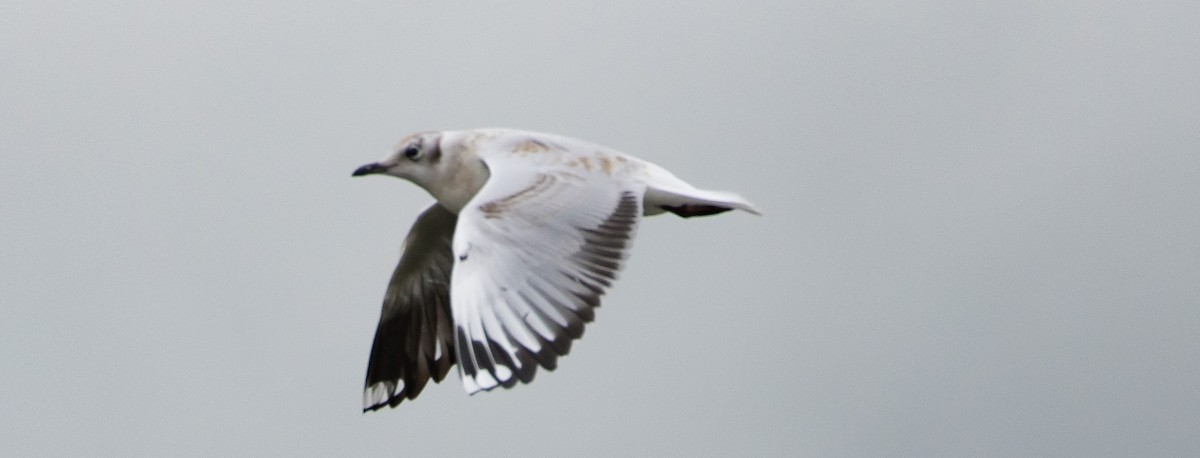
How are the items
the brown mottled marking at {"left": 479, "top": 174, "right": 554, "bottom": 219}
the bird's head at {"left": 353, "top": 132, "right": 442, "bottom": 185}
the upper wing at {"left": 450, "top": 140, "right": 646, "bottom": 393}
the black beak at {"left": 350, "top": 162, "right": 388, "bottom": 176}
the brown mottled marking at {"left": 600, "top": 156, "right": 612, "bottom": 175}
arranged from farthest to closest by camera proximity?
the black beak at {"left": 350, "top": 162, "right": 388, "bottom": 176}
the bird's head at {"left": 353, "top": 132, "right": 442, "bottom": 185}
the brown mottled marking at {"left": 600, "top": 156, "right": 612, "bottom": 175}
the brown mottled marking at {"left": 479, "top": 174, "right": 554, "bottom": 219}
the upper wing at {"left": 450, "top": 140, "right": 646, "bottom": 393}

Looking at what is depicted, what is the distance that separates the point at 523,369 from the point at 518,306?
278 mm

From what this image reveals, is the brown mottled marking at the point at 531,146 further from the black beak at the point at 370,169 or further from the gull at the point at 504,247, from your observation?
the black beak at the point at 370,169

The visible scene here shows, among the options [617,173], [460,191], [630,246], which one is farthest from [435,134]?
[630,246]

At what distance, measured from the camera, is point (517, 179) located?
7.15m

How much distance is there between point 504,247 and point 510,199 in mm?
286

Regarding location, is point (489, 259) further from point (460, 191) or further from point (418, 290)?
point (418, 290)

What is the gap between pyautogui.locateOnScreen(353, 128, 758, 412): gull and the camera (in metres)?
6.52

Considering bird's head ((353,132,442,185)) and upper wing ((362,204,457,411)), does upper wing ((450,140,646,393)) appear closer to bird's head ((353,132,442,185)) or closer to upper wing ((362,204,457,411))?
bird's head ((353,132,442,185))

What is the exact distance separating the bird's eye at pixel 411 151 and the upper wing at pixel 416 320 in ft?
1.24

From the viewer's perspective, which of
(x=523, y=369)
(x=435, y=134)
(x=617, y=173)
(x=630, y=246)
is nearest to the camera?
(x=523, y=369)

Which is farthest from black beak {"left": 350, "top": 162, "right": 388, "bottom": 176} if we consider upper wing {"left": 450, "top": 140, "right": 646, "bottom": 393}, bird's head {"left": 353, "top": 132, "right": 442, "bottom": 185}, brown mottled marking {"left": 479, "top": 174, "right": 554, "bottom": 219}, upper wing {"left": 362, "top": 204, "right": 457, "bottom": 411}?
brown mottled marking {"left": 479, "top": 174, "right": 554, "bottom": 219}

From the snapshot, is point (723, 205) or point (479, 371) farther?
point (723, 205)

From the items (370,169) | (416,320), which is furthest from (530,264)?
(416,320)

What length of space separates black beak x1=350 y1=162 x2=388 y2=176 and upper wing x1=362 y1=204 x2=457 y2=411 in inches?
12.3
